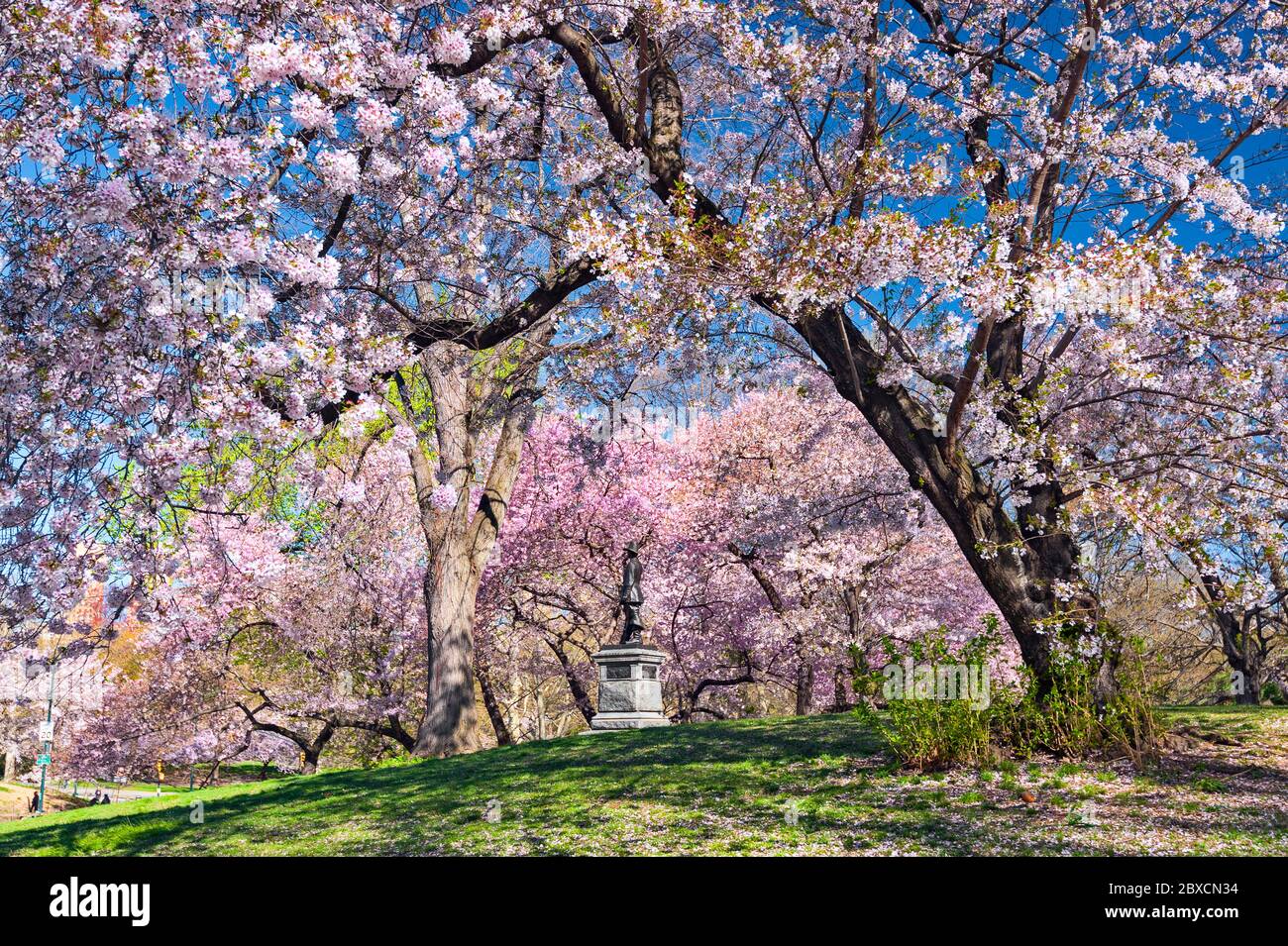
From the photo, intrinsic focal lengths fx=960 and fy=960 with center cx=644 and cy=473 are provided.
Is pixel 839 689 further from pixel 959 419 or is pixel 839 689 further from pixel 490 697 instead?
pixel 959 419

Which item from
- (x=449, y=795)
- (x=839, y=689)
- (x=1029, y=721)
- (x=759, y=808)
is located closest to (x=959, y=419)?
(x=1029, y=721)

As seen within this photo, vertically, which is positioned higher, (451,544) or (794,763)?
(451,544)

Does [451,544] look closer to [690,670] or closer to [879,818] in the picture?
[690,670]

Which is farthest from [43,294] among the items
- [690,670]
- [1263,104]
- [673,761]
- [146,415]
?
[690,670]

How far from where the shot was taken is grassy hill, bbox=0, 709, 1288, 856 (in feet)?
20.0

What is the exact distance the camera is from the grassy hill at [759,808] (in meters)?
6.10

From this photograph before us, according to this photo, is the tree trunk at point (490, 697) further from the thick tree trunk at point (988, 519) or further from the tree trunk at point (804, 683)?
the thick tree trunk at point (988, 519)

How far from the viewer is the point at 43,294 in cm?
545

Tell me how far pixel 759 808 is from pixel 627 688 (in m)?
9.01

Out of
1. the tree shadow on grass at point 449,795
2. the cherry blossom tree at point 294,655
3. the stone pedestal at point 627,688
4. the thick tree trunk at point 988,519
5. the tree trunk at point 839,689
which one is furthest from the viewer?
the tree trunk at point 839,689

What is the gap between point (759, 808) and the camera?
23.5ft

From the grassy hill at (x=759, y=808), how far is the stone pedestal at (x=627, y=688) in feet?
15.7

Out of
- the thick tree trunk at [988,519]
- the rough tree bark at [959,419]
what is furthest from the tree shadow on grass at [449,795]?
the rough tree bark at [959,419]
